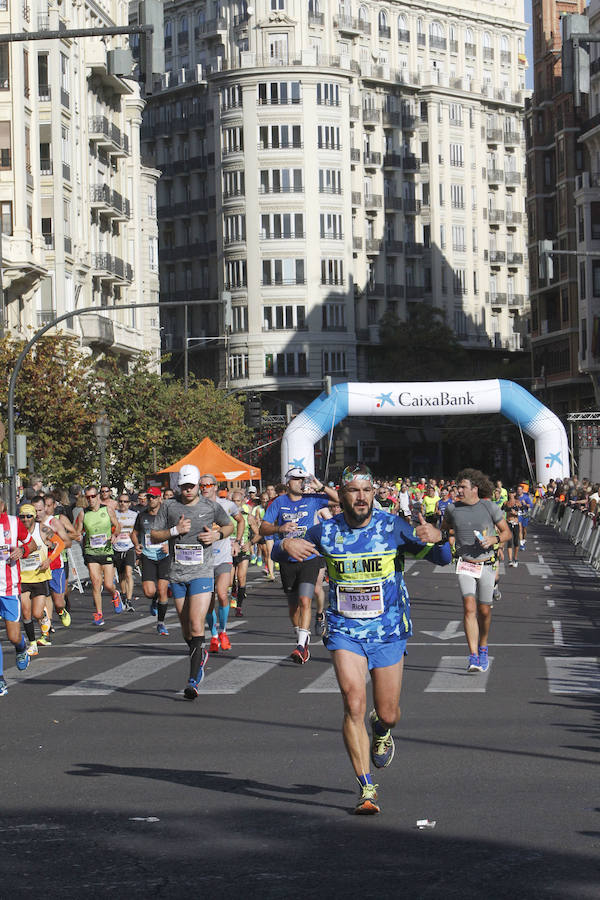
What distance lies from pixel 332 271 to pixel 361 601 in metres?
87.7

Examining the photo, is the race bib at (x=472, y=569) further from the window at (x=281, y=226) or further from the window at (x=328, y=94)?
the window at (x=328, y=94)

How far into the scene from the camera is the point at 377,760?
364 inches

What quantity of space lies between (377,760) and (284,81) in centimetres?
8767

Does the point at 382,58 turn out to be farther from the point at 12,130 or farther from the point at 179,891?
the point at 179,891

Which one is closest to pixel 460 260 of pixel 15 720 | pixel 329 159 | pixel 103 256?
pixel 329 159

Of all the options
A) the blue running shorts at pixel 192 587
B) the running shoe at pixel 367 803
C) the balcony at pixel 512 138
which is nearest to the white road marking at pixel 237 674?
the blue running shorts at pixel 192 587

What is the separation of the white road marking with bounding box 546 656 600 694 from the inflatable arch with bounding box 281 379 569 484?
33419mm

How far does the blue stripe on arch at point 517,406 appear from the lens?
1987 inches

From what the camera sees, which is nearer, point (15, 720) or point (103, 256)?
point (15, 720)

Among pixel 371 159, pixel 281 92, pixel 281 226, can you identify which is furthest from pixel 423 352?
pixel 281 92

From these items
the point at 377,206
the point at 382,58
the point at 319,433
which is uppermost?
the point at 382,58

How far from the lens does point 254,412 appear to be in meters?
66.4

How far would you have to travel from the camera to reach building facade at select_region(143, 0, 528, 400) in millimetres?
94500

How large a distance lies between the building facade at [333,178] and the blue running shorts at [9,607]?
7588 centimetres
